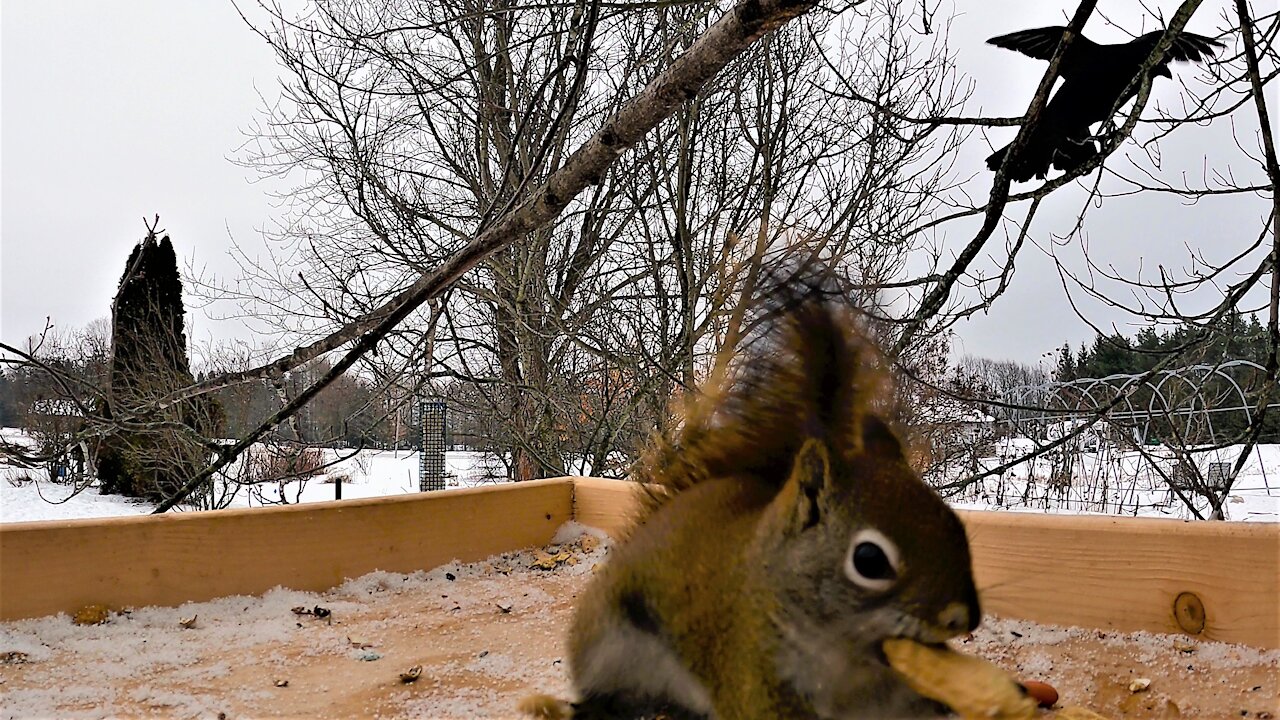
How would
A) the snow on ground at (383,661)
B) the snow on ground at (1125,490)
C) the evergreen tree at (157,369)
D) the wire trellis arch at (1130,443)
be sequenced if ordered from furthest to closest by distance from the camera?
the evergreen tree at (157,369)
the snow on ground at (1125,490)
the wire trellis arch at (1130,443)
the snow on ground at (383,661)

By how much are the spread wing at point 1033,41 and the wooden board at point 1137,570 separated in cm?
41

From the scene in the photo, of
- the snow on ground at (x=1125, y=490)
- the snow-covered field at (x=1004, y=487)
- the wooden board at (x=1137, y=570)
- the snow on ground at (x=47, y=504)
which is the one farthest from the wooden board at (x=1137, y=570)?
the snow on ground at (x=47, y=504)

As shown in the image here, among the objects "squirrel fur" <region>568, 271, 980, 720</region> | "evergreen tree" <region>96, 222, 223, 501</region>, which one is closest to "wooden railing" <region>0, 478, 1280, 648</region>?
"squirrel fur" <region>568, 271, 980, 720</region>

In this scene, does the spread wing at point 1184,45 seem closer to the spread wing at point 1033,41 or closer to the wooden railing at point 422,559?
the spread wing at point 1033,41

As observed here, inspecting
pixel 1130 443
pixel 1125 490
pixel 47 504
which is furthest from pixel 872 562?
pixel 47 504

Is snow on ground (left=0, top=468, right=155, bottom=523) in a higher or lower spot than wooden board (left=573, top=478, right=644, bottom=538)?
lower

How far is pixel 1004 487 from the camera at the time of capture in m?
1.67

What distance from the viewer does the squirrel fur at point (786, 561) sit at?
14cm

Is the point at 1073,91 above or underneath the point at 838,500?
above

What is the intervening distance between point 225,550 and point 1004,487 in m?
1.54

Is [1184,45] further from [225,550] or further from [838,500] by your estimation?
[225,550]

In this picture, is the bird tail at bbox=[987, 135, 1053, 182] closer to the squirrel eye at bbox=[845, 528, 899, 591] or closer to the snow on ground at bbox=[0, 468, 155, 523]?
the squirrel eye at bbox=[845, 528, 899, 591]

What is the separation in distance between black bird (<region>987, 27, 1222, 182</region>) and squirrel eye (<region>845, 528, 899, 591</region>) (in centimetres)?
49

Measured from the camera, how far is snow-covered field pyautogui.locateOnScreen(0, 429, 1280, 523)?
164 centimetres
